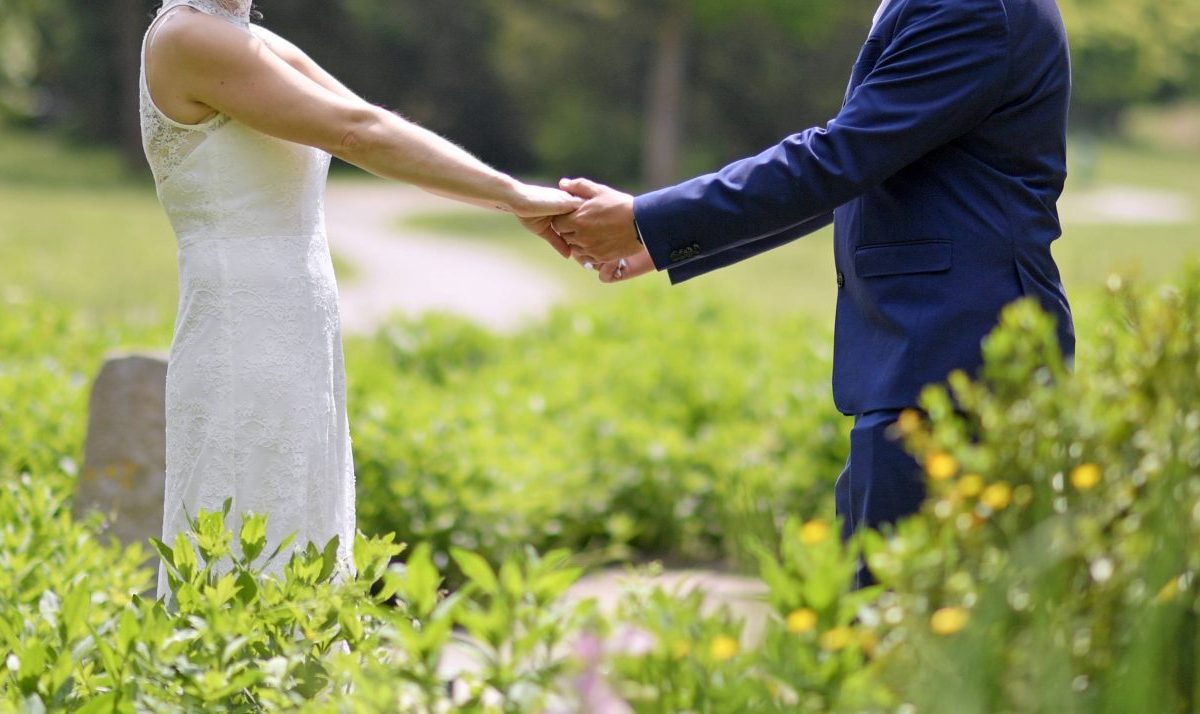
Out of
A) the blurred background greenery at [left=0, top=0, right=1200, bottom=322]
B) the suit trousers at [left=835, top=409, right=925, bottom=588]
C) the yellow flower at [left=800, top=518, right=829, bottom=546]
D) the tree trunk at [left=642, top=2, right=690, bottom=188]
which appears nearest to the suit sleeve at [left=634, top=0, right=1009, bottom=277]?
the suit trousers at [left=835, top=409, right=925, bottom=588]

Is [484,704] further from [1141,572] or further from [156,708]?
[1141,572]

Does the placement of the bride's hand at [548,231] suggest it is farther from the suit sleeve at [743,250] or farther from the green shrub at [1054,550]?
the green shrub at [1054,550]

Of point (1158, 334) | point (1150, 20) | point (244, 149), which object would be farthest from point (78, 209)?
point (1150, 20)

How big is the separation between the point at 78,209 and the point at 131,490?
838 inches

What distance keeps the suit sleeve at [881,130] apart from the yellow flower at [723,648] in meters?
1.31

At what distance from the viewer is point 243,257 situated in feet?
9.59

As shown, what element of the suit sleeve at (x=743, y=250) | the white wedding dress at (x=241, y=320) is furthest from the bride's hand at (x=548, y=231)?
the white wedding dress at (x=241, y=320)

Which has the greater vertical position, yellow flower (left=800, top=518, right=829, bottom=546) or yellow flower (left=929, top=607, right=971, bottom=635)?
yellow flower (left=800, top=518, right=829, bottom=546)

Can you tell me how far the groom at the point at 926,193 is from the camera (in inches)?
106

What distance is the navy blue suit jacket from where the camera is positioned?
270cm

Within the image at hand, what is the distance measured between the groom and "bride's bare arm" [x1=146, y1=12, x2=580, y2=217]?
80cm

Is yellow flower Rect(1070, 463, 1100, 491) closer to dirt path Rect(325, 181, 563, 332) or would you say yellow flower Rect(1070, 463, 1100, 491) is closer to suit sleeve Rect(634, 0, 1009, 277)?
suit sleeve Rect(634, 0, 1009, 277)

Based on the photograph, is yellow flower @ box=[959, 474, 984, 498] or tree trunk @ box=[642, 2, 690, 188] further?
tree trunk @ box=[642, 2, 690, 188]

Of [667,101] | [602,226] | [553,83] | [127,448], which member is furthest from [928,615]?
[553,83]
